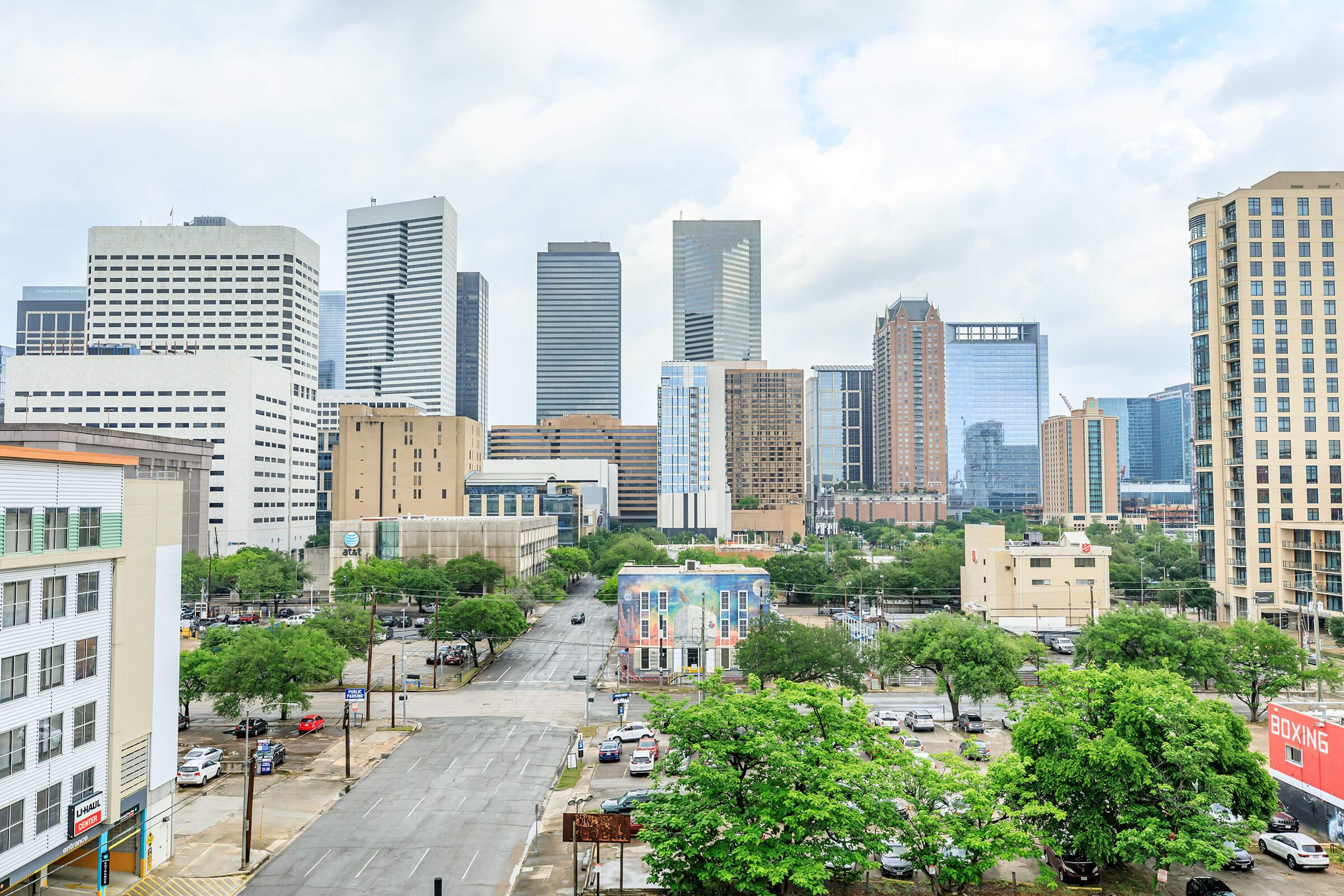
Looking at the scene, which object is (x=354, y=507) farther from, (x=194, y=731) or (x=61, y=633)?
(x=61, y=633)

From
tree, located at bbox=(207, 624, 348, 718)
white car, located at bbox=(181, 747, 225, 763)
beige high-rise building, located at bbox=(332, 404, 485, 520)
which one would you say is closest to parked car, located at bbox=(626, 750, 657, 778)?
white car, located at bbox=(181, 747, 225, 763)

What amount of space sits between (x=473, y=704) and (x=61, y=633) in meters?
36.1

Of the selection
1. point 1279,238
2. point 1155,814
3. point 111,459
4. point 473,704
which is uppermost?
point 1279,238

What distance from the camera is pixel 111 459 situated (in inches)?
1219

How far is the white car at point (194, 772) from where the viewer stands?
4359 cm

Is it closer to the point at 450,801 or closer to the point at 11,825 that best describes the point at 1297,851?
the point at 450,801

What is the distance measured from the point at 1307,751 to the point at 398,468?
161m

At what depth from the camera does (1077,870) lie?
3144 centimetres

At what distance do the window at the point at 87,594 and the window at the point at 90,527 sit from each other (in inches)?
41.9

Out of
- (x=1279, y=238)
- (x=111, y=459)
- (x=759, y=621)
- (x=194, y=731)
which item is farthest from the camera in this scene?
(x=1279, y=238)

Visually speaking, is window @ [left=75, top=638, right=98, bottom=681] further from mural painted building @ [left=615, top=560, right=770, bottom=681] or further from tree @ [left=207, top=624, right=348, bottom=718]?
mural painted building @ [left=615, top=560, right=770, bottom=681]

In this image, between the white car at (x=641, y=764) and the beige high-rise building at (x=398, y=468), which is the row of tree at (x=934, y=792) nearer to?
the white car at (x=641, y=764)

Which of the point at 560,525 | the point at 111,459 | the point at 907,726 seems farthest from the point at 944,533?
the point at 111,459

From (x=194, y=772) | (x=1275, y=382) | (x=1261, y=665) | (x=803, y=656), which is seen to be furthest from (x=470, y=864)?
(x=1275, y=382)
